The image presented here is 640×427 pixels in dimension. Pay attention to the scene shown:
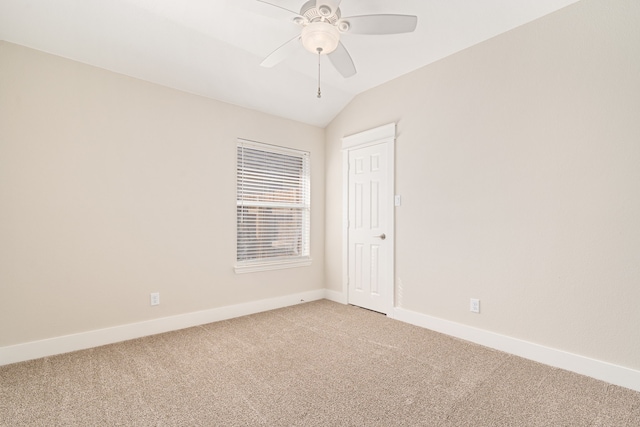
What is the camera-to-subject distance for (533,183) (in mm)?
2551

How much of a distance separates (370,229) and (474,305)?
4.71 ft

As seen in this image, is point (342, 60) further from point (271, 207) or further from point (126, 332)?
point (126, 332)

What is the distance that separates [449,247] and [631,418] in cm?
165

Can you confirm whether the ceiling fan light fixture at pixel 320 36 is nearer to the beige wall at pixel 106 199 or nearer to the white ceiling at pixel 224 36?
the white ceiling at pixel 224 36

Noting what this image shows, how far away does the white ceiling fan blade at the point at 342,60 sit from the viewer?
2.28 metres

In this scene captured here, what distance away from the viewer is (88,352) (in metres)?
2.61

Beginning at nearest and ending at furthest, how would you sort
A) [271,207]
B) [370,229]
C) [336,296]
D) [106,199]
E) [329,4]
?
[329,4] → [106,199] → [370,229] → [271,207] → [336,296]

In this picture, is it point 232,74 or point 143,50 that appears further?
point 232,74

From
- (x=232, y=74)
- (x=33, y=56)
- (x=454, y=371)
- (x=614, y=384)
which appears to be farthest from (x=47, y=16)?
(x=614, y=384)

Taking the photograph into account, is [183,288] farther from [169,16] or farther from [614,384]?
[614,384]

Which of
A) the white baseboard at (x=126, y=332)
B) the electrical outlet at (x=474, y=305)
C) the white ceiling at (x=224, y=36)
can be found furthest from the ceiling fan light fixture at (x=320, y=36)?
the white baseboard at (x=126, y=332)

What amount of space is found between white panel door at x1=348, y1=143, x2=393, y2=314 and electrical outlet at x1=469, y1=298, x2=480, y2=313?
35.5 inches

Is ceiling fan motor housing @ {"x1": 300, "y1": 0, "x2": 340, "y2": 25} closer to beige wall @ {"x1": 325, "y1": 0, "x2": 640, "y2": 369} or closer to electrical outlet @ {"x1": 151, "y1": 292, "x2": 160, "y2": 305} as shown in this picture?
beige wall @ {"x1": 325, "y1": 0, "x2": 640, "y2": 369}

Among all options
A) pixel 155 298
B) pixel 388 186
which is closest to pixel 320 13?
pixel 388 186
